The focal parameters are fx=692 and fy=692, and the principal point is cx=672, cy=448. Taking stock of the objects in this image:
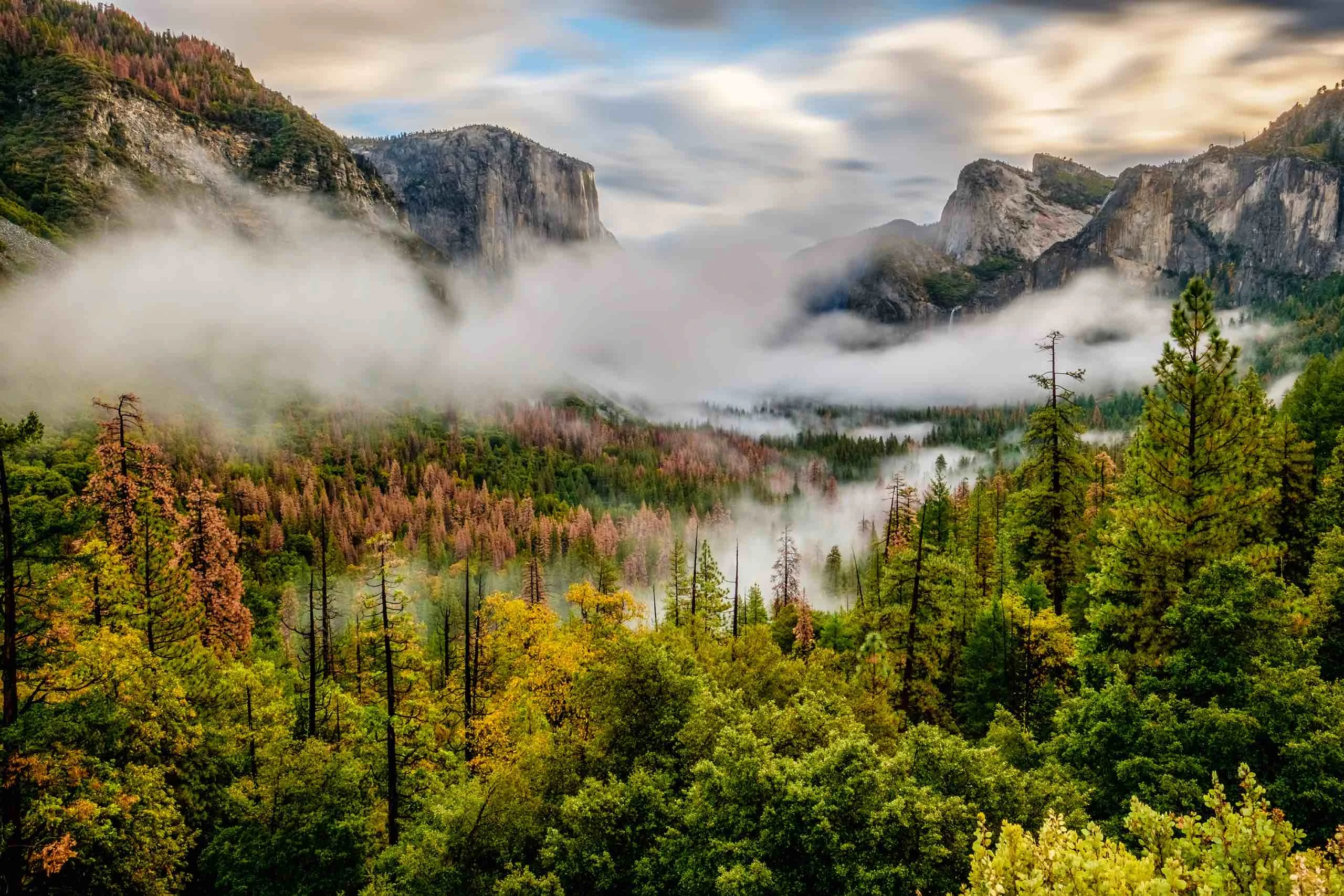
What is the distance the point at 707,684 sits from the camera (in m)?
27.8

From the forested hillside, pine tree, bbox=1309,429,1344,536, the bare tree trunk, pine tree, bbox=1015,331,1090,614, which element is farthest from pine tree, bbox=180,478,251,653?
pine tree, bbox=1309,429,1344,536

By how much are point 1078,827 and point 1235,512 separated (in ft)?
36.1

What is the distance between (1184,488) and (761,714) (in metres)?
15.0

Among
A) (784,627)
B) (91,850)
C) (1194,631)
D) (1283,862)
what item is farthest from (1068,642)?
(91,850)

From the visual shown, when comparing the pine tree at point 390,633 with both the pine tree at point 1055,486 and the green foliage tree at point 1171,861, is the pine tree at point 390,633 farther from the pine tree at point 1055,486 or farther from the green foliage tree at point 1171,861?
the pine tree at point 1055,486

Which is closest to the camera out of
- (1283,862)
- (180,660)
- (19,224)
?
(1283,862)

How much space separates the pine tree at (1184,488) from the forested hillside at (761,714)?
0.36ft

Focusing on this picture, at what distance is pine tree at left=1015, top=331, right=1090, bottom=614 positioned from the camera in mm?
32375

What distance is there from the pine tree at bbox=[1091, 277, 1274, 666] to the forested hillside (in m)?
0.11

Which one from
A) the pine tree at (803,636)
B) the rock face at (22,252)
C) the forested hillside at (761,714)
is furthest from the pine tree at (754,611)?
the rock face at (22,252)

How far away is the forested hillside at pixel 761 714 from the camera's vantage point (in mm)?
16922

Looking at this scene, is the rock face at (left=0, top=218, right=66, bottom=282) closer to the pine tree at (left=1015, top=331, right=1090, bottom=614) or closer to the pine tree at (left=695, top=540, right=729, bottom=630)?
the pine tree at (left=695, top=540, right=729, bottom=630)

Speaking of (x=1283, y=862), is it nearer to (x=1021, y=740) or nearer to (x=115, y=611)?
(x=1021, y=740)

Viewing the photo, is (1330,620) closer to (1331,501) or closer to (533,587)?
(1331,501)
